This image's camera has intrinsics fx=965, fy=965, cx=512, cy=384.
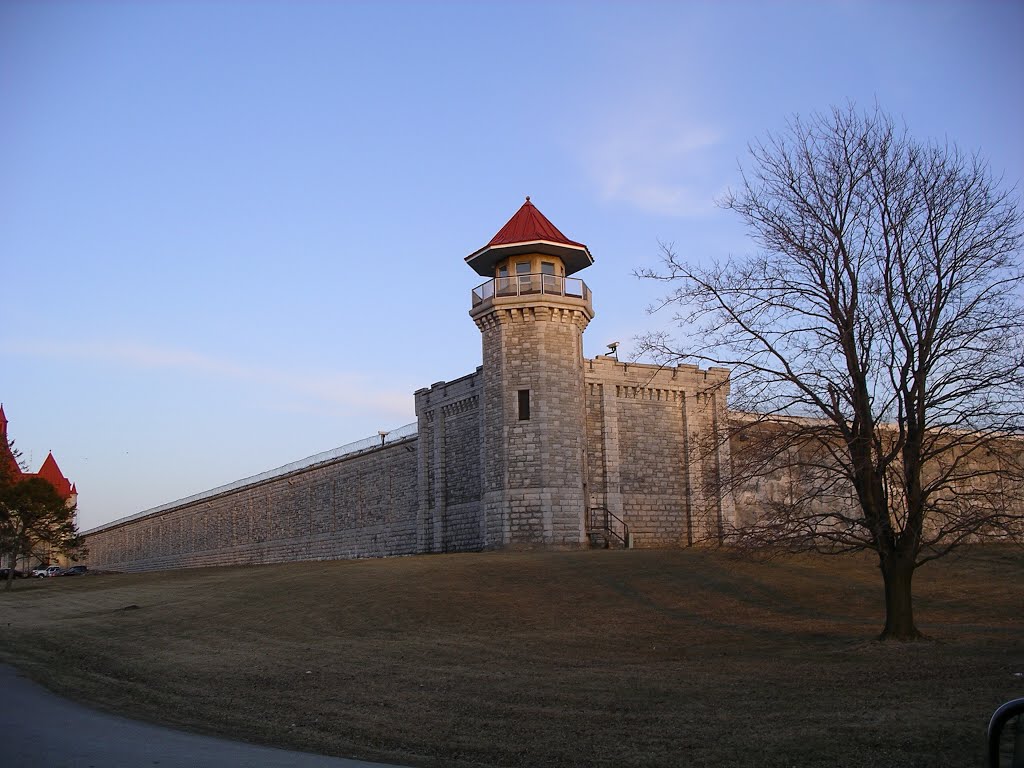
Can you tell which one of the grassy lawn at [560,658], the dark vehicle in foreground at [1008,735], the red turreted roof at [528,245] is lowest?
the grassy lawn at [560,658]

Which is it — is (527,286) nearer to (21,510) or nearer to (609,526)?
(609,526)

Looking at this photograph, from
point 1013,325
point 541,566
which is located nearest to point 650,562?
point 541,566

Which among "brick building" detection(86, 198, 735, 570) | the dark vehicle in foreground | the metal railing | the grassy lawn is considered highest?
"brick building" detection(86, 198, 735, 570)

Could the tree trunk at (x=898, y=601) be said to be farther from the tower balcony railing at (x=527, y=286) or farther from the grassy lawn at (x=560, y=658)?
the tower balcony railing at (x=527, y=286)

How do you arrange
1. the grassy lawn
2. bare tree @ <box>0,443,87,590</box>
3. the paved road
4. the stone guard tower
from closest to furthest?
the paved road → the grassy lawn → the stone guard tower → bare tree @ <box>0,443,87,590</box>

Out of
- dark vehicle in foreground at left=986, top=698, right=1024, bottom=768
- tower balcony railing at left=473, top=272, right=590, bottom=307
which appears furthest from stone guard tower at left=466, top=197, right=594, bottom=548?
dark vehicle in foreground at left=986, top=698, right=1024, bottom=768

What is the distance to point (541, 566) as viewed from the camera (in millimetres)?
27500

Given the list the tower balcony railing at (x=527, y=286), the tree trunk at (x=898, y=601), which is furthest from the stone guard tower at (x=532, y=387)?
the tree trunk at (x=898, y=601)

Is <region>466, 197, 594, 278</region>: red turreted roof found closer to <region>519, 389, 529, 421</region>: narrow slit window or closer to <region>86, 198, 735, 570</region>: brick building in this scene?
<region>86, 198, 735, 570</region>: brick building

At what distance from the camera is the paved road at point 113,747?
801cm

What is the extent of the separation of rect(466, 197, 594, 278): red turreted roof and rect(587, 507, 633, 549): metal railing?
31.0ft

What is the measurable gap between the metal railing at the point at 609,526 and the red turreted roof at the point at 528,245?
9439mm

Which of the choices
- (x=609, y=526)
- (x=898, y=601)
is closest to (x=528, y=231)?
(x=609, y=526)

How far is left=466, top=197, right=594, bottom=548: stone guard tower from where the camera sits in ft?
109
